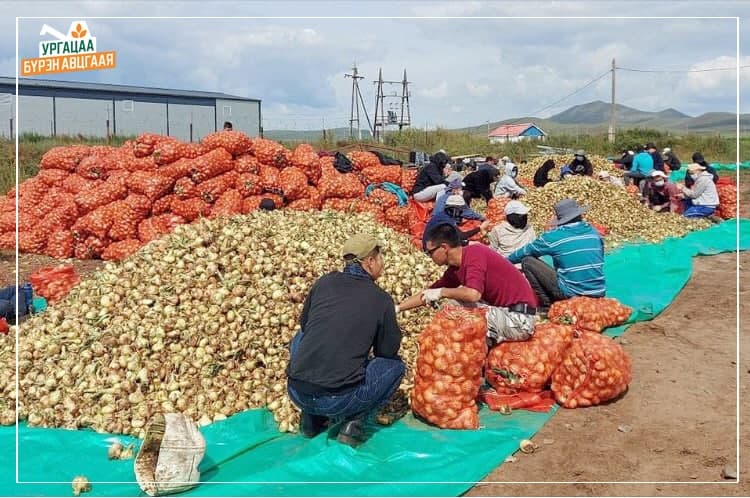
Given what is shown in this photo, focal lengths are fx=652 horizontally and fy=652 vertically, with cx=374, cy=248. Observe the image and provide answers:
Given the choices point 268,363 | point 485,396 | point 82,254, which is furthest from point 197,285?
point 82,254

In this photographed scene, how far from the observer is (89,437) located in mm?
4004

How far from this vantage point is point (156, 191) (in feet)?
27.6

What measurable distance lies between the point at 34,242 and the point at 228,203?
9.57 feet

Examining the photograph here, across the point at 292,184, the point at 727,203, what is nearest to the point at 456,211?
the point at 292,184

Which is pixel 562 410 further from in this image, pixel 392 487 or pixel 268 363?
pixel 268 363

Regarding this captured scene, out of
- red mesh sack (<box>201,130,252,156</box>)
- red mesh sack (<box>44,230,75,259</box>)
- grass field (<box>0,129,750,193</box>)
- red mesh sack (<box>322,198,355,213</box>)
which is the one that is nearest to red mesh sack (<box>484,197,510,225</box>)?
red mesh sack (<box>322,198,355,213</box>)

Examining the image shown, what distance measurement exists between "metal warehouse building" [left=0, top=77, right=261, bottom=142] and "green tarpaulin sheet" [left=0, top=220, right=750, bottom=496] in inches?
868

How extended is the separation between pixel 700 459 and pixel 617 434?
507 mm

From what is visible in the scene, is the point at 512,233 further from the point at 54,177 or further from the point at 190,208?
the point at 54,177

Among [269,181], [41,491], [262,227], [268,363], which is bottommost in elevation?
[41,491]

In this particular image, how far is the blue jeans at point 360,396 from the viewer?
376cm

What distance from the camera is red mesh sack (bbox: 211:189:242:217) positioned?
27.2 feet

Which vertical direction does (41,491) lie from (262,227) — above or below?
below

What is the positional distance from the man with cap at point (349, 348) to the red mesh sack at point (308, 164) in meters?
5.53
